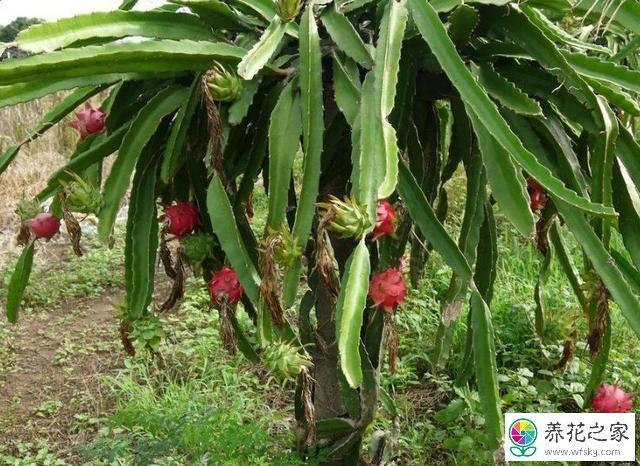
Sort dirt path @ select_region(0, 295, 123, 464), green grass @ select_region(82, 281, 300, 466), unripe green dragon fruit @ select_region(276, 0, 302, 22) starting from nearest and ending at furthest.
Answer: unripe green dragon fruit @ select_region(276, 0, 302, 22) < green grass @ select_region(82, 281, 300, 466) < dirt path @ select_region(0, 295, 123, 464)

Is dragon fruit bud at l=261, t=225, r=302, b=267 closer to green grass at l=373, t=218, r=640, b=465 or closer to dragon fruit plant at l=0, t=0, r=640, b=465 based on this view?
dragon fruit plant at l=0, t=0, r=640, b=465

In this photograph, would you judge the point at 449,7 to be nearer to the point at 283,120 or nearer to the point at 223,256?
the point at 283,120

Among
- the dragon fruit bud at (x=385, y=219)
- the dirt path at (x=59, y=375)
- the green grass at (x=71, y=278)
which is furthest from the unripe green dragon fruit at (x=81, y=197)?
the green grass at (x=71, y=278)

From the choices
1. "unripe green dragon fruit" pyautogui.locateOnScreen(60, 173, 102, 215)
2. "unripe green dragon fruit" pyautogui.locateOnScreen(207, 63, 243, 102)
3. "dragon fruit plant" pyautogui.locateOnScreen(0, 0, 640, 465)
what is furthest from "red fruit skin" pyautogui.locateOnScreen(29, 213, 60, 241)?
"unripe green dragon fruit" pyautogui.locateOnScreen(207, 63, 243, 102)

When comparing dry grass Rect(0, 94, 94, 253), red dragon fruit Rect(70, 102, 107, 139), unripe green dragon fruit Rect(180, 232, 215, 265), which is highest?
red dragon fruit Rect(70, 102, 107, 139)

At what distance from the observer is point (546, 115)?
1.34 metres

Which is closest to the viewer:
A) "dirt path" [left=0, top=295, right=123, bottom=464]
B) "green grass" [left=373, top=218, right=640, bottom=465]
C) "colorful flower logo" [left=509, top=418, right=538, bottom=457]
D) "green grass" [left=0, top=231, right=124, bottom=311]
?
"colorful flower logo" [left=509, top=418, right=538, bottom=457]

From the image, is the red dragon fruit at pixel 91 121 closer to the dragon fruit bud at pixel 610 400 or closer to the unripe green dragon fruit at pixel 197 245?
the unripe green dragon fruit at pixel 197 245

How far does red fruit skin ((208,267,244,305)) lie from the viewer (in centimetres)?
127

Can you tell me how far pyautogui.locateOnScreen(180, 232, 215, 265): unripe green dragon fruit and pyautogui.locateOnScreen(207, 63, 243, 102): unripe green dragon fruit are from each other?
30 centimetres

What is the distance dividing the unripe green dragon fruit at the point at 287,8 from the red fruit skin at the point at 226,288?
428 millimetres

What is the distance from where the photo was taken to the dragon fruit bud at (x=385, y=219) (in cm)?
115

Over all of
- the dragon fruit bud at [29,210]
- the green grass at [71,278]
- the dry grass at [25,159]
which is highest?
the dragon fruit bud at [29,210]

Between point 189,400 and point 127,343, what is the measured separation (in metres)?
0.97
